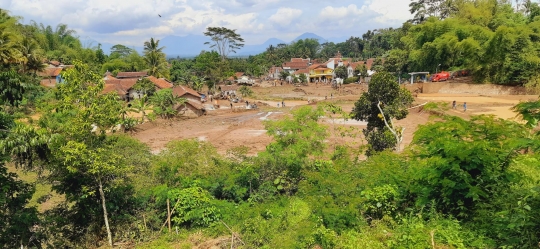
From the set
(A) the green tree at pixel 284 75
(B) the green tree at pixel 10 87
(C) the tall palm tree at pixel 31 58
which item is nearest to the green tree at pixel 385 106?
(B) the green tree at pixel 10 87

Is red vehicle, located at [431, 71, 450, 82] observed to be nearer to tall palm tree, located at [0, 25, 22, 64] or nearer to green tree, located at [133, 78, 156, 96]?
green tree, located at [133, 78, 156, 96]

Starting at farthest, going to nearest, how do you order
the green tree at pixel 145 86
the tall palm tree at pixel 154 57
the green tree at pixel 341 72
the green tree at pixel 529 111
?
1. the green tree at pixel 341 72
2. the tall palm tree at pixel 154 57
3. the green tree at pixel 145 86
4. the green tree at pixel 529 111

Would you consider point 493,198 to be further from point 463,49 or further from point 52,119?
point 463,49

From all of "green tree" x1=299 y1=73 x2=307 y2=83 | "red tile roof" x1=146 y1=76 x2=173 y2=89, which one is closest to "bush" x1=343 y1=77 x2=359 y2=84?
"green tree" x1=299 y1=73 x2=307 y2=83

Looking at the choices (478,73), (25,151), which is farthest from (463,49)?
(25,151)

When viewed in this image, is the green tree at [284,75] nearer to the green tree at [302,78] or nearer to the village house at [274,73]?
the village house at [274,73]

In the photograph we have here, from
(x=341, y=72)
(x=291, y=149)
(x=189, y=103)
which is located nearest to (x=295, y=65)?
(x=341, y=72)

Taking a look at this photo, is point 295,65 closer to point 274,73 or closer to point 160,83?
point 274,73
